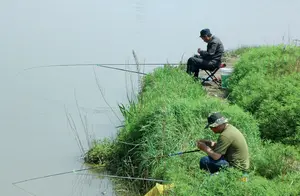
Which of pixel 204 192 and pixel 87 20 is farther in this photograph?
pixel 87 20

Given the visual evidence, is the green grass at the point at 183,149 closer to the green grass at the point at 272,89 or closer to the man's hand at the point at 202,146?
the man's hand at the point at 202,146

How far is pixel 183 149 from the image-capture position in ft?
25.1

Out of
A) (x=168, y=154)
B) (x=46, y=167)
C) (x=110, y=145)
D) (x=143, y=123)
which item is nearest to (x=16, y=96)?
(x=46, y=167)

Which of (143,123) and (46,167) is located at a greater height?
(143,123)

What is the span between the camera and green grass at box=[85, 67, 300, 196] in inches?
231

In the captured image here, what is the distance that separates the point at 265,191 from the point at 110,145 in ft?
14.1

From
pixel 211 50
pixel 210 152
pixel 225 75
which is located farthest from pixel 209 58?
pixel 210 152

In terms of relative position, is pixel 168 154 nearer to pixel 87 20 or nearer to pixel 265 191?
pixel 265 191

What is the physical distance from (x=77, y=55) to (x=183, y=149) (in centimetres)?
1025

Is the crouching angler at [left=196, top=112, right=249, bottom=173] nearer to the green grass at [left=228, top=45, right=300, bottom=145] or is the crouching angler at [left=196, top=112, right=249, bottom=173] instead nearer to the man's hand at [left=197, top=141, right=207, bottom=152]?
the man's hand at [left=197, top=141, right=207, bottom=152]

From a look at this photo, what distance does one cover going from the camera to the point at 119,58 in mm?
17203

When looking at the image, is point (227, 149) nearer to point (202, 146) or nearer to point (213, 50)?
point (202, 146)

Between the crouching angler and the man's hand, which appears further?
the man's hand

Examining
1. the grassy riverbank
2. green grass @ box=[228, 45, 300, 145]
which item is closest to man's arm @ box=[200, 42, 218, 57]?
green grass @ box=[228, 45, 300, 145]
